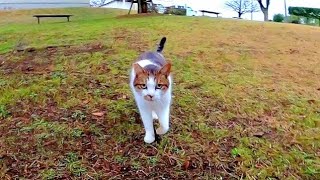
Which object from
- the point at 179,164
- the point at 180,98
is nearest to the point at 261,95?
the point at 180,98

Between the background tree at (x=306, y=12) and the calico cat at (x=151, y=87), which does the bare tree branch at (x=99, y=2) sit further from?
the calico cat at (x=151, y=87)

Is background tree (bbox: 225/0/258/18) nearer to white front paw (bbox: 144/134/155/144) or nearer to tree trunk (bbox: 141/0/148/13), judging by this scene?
tree trunk (bbox: 141/0/148/13)

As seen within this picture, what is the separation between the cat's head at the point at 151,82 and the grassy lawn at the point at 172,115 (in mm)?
572

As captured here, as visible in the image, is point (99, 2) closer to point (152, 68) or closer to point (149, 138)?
point (149, 138)

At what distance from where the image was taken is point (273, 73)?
16.8 feet

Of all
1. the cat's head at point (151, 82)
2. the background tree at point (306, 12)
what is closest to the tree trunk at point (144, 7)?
the cat's head at point (151, 82)

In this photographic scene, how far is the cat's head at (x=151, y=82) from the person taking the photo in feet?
8.42

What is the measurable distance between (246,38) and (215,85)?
349 cm

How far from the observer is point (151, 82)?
2.56 meters

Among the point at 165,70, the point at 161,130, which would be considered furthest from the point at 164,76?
the point at 161,130

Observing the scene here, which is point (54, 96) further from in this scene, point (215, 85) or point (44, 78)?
point (215, 85)

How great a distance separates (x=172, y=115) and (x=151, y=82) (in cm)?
108

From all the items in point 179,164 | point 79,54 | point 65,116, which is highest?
point 79,54

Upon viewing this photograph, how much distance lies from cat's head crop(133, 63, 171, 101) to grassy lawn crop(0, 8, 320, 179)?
0.57 meters
